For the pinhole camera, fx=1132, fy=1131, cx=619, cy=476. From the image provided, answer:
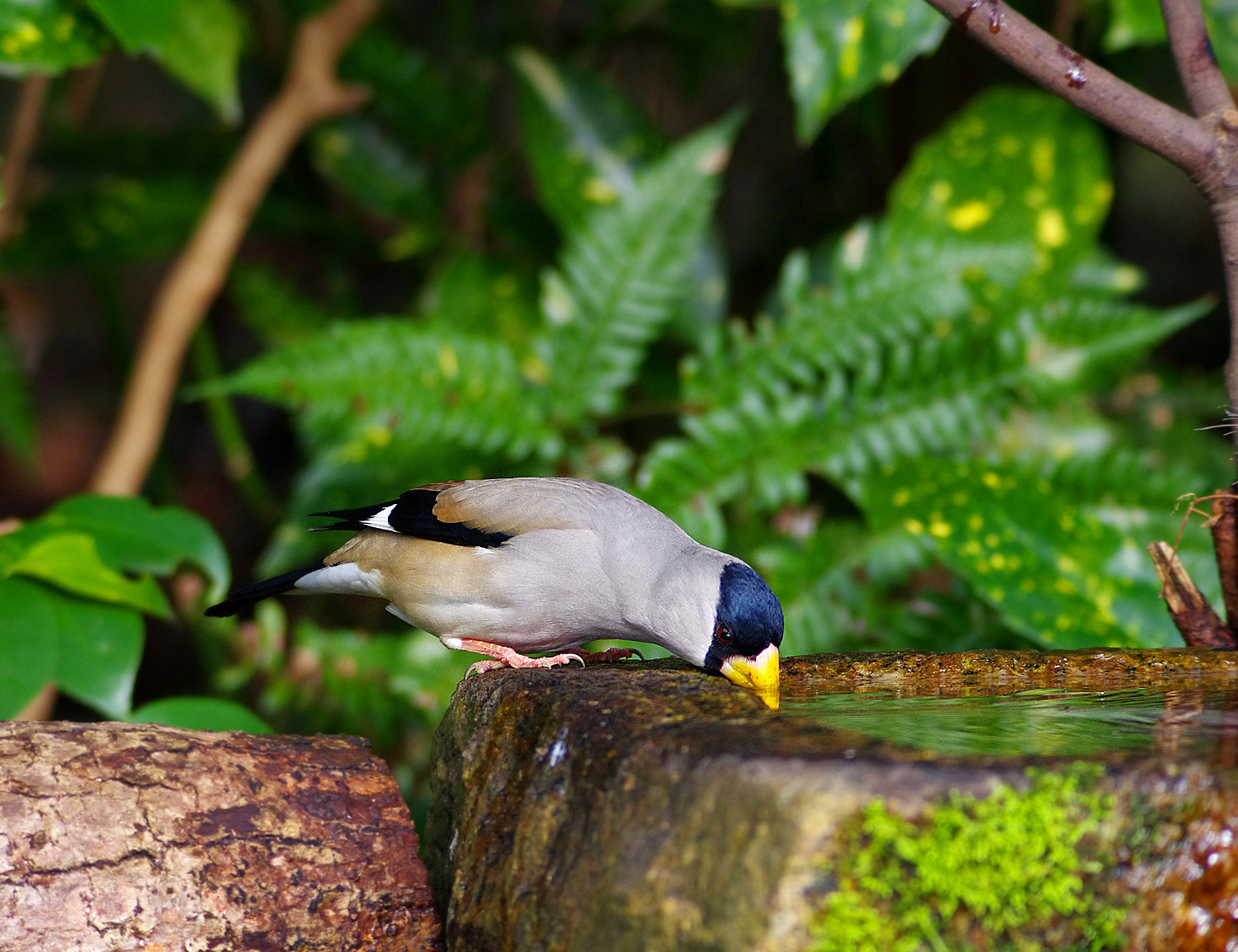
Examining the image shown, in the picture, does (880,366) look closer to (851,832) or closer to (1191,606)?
(1191,606)

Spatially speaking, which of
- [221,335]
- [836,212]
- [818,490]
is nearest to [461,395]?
[818,490]

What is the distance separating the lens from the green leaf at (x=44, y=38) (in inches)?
124

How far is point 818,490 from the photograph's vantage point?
16.2ft

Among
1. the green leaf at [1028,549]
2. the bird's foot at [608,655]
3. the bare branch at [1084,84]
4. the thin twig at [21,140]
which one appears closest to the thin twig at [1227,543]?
the green leaf at [1028,549]

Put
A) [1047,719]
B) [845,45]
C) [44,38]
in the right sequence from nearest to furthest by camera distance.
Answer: [1047,719]
[44,38]
[845,45]

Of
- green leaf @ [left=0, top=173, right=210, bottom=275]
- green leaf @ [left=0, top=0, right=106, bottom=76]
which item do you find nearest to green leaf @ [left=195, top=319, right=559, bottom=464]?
green leaf @ [left=0, top=0, right=106, bottom=76]

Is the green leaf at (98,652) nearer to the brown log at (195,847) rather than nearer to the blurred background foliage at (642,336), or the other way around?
the blurred background foliage at (642,336)

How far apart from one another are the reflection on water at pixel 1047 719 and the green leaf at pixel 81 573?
1481 mm

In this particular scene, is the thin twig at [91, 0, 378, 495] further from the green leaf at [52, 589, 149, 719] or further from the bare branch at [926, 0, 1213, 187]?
the bare branch at [926, 0, 1213, 187]

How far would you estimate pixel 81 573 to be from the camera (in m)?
2.55

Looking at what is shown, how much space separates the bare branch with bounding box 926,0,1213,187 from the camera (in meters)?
2.20

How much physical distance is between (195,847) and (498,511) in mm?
945

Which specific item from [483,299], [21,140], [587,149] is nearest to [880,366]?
[587,149]

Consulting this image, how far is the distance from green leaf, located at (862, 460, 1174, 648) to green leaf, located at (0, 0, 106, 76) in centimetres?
260
